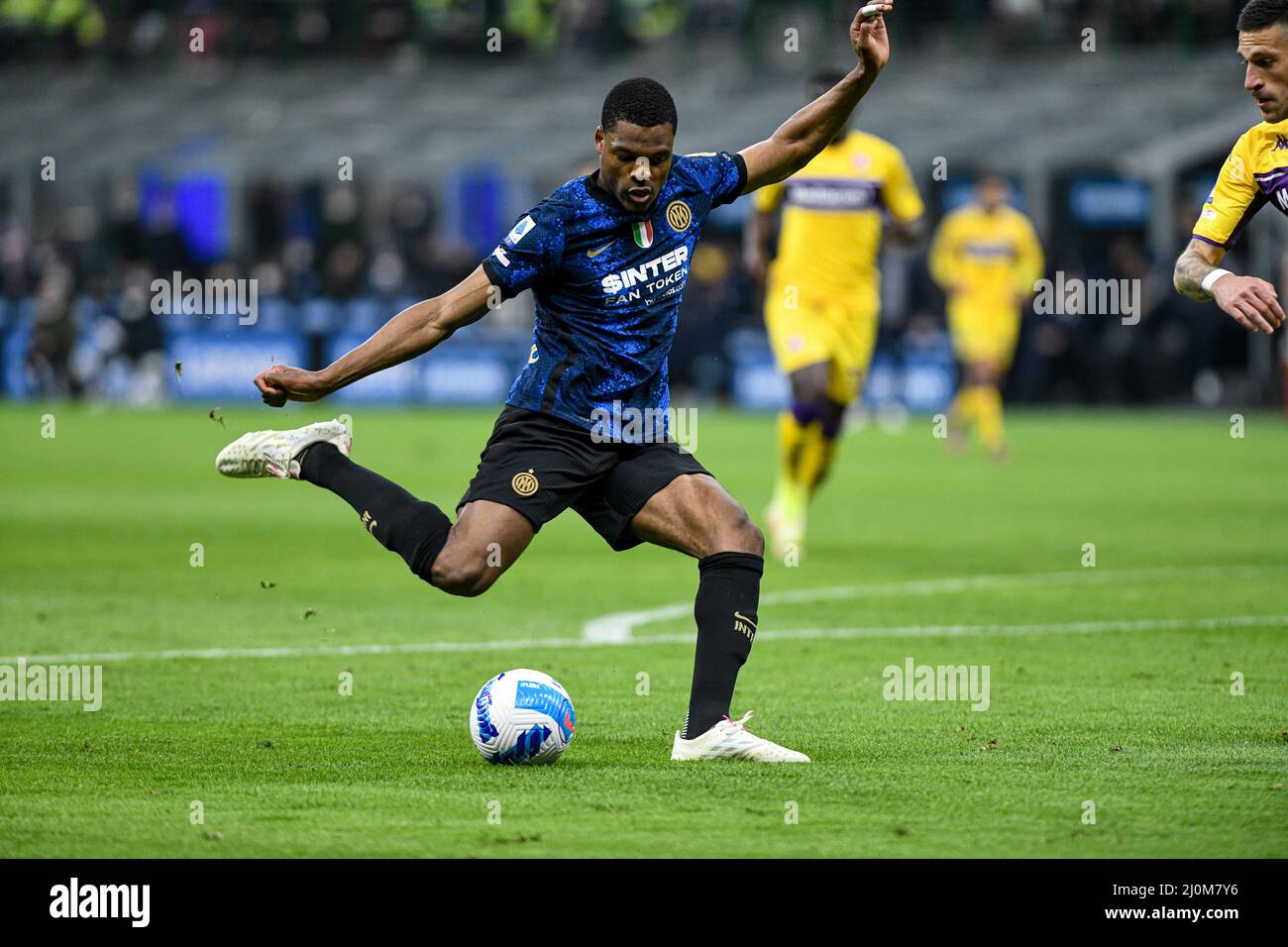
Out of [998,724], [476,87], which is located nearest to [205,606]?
[998,724]

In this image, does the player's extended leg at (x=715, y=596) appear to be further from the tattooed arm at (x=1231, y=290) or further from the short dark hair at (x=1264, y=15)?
the short dark hair at (x=1264, y=15)

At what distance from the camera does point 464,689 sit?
796 cm

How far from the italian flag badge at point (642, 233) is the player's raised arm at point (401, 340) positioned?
1.75 ft

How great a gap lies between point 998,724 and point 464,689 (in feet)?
6.88

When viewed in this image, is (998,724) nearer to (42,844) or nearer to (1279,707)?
(1279,707)

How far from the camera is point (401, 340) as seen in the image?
6.43 m

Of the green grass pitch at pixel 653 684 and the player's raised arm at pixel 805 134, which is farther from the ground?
the player's raised arm at pixel 805 134

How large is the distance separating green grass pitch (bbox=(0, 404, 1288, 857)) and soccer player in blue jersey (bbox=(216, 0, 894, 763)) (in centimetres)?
59

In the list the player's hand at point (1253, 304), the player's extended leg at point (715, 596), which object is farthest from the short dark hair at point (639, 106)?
the player's hand at point (1253, 304)

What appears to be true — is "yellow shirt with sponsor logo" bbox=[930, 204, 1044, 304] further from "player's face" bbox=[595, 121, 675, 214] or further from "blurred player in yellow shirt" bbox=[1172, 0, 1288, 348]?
"player's face" bbox=[595, 121, 675, 214]

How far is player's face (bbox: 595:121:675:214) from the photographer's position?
6.43 metres

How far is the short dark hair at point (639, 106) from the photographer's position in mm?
6402

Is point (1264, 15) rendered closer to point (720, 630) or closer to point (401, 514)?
point (720, 630)
